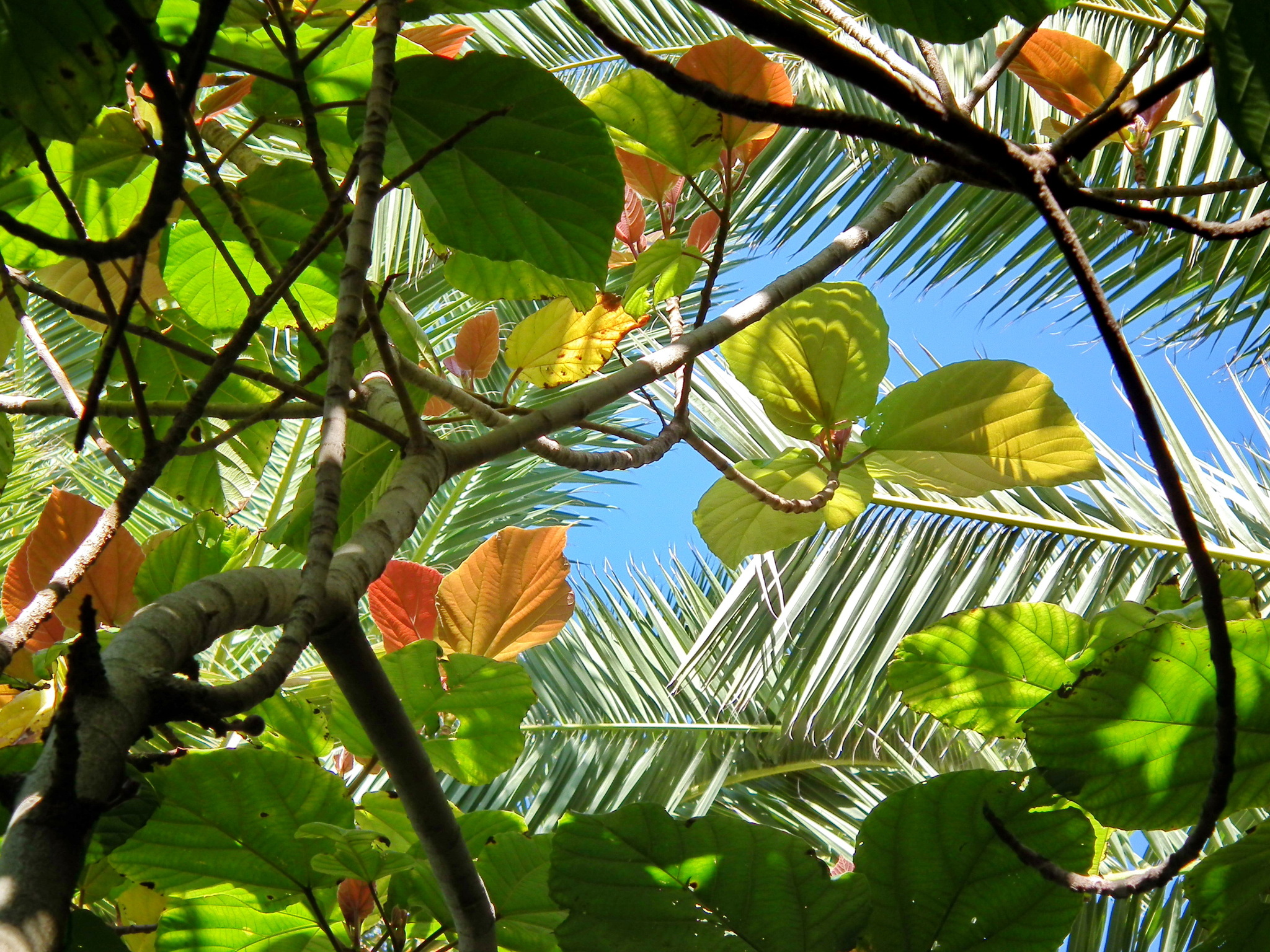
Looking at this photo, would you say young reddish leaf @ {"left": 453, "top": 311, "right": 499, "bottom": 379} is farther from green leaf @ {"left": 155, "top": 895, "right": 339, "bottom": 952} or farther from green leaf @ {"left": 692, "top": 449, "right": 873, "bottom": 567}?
green leaf @ {"left": 155, "top": 895, "right": 339, "bottom": 952}

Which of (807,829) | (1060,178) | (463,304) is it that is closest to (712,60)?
(1060,178)

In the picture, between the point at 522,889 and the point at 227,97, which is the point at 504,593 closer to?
the point at 522,889

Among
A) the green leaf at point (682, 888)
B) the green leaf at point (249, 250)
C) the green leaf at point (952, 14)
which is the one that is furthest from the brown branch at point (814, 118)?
the green leaf at point (249, 250)

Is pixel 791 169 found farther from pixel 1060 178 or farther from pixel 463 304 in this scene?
pixel 1060 178

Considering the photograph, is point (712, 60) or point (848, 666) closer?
point (712, 60)

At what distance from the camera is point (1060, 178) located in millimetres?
218

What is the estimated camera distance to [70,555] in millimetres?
523

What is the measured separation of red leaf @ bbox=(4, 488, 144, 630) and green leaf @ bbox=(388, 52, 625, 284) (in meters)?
0.27

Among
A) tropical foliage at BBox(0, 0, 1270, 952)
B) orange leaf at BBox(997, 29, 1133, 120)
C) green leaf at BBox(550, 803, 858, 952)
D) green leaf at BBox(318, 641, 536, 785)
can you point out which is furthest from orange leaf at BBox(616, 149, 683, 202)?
green leaf at BBox(550, 803, 858, 952)

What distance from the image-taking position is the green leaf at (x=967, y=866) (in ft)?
0.96

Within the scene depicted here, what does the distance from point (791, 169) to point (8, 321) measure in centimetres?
235

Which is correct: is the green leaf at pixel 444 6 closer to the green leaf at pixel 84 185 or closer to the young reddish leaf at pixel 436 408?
the green leaf at pixel 84 185

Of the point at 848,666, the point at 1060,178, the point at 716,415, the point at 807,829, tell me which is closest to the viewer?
the point at 1060,178

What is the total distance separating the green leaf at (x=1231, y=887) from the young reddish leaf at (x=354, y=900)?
12.1 inches
